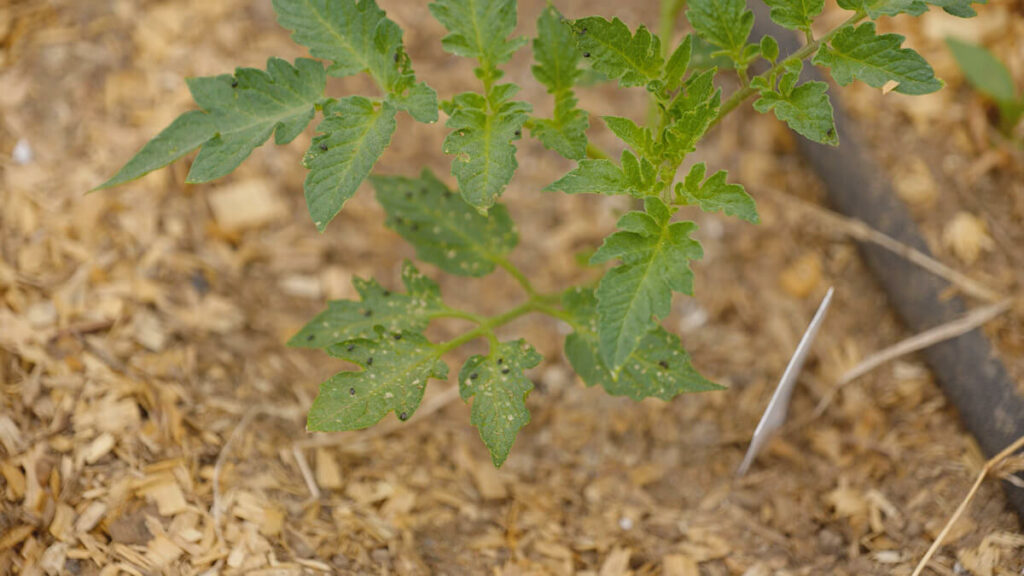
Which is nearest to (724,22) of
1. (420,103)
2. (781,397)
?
(420,103)

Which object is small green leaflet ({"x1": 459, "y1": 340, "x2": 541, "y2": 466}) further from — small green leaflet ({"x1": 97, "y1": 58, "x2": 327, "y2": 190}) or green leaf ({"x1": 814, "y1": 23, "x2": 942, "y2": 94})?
green leaf ({"x1": 814, "y1": 23, "x2": 942, "y2": 94})

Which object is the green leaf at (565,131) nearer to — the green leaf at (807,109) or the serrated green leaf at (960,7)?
the green leaf at (807,109)

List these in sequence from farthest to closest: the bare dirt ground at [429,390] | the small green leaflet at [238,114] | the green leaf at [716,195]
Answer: the bare dirt ground at [429,390] < the small green leaflet at [238,114] < the green leaf at [716,195]

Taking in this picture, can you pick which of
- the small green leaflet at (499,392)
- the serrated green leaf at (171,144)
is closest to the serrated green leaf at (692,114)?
the small green leaflet at (499,392)

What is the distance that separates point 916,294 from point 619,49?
124 cm

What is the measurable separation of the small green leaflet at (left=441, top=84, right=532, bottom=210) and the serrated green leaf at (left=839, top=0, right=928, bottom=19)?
2.14 ft

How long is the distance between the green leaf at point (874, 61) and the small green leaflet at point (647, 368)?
0.63 metres

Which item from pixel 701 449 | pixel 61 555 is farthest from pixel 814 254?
pixel 61 555

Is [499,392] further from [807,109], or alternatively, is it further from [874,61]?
[874,61]

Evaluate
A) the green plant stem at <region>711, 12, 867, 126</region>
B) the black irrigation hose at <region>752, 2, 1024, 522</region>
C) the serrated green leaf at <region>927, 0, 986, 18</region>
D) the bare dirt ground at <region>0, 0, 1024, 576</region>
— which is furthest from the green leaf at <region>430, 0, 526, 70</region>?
the black irrigation hose at <region>752, 2, 1024, 522</region>

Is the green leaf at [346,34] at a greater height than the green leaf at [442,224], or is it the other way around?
the green leaf at [346,34]

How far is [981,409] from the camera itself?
6.63 ft

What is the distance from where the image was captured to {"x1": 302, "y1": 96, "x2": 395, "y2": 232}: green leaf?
4.99 ft

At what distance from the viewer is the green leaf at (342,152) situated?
152cm
